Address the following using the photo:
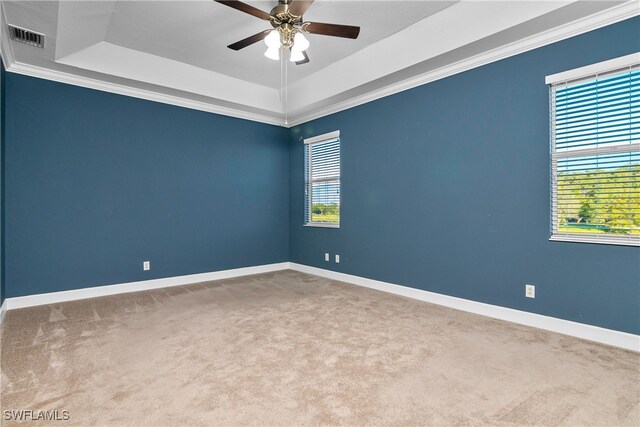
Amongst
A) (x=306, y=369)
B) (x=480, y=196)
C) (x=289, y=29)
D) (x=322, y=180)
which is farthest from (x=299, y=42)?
(x=322, y=180)

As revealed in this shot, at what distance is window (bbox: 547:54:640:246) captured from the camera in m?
2.51

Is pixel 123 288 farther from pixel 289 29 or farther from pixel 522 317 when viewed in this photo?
pixel 522 317

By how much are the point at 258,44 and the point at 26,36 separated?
7.38ft

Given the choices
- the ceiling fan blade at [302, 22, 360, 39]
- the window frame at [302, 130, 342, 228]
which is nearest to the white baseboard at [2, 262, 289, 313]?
the window frame at [302, 130, 342, 228]

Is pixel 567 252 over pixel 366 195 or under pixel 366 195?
under

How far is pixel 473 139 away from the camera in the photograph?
11.3ft

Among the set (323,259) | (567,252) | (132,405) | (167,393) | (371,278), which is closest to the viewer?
(132,405)

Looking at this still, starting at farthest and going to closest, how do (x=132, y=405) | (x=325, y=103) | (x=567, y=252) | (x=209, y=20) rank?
1. (x=325, y=103)
2. (x=209, y=20)
3. (x=567, y=252)
4. (x=132, y=405)

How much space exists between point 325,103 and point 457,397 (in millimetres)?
4146

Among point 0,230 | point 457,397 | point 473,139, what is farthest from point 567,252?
point 0,230

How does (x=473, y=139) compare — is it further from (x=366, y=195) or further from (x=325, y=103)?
(x=325, y=103)

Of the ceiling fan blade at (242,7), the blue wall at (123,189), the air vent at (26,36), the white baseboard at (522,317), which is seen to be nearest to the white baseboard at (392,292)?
the white baseboard at (522,317)

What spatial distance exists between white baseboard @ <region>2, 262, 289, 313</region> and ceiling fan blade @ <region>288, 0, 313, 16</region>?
383cm

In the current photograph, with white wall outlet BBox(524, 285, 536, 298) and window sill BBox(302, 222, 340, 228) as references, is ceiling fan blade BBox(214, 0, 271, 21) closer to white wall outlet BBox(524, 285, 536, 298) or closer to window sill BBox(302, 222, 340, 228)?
window sill BBox(302, 222, 340, 228)
